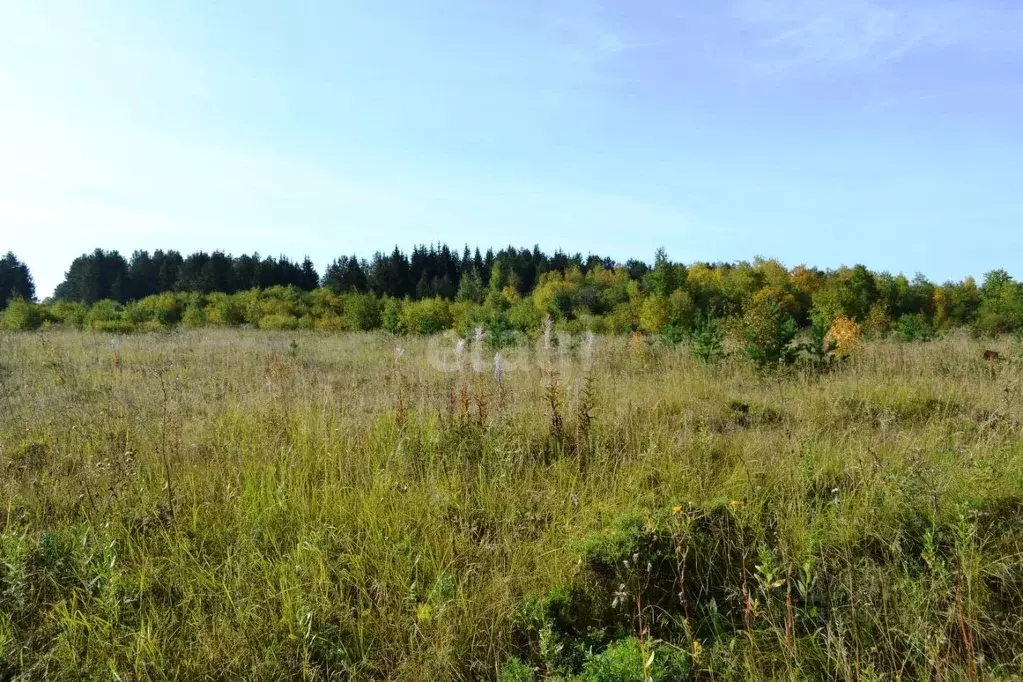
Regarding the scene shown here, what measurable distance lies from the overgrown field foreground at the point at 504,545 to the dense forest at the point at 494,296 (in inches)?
208

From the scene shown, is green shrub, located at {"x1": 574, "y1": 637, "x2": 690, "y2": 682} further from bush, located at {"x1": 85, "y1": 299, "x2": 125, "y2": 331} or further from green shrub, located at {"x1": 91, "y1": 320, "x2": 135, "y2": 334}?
bush, located at {"x1": 85, "y1": 299, "x2": 125, "y2": 331}

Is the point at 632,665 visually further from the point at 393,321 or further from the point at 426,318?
the point at 393,321

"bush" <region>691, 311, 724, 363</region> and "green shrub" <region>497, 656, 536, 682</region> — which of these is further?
"bush" <region>691, 311, 724, 363</region>

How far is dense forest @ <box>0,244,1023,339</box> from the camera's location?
25047mm

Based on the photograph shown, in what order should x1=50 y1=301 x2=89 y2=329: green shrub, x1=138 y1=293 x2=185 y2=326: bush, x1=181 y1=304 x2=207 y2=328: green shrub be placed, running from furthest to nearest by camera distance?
x1=138 y1=293 x2=185 y2=326: bush, x1=181 y1=304 x2=207 y2=328: green shrub, x1=50 y1=301 x2=89 y2=329: green shrub

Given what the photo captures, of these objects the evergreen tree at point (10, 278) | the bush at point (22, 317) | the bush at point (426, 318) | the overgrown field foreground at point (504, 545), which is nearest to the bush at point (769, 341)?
the overgrown field foreground at point (504, 545)

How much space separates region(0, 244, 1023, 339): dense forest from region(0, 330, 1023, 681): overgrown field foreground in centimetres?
527

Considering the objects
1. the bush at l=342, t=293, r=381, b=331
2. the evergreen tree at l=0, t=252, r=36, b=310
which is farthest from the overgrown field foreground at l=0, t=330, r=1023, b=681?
the evergreen tree at l=0, t=252, r=36, b=310

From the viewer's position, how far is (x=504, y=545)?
2.80 m

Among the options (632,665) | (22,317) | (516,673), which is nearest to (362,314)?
(22,317)

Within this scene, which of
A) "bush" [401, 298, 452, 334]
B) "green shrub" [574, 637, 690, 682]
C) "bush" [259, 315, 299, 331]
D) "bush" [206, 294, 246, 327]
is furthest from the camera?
"bush" [206, 294, 246, 327]

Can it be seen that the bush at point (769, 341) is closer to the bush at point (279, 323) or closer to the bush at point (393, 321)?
the bush at point (393, 321)

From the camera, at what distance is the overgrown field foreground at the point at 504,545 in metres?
2.20

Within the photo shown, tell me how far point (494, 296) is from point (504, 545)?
3641 cm
